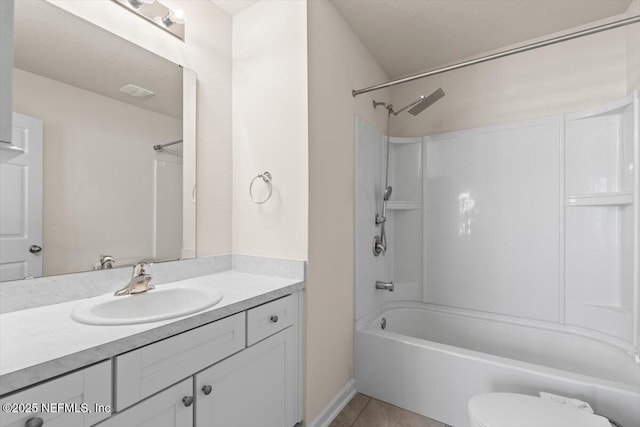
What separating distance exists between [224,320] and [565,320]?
7.42 ft

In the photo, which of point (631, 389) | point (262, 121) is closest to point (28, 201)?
point (262, 121)

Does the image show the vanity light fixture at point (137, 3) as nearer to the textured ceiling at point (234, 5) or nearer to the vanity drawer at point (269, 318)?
the textured ceiling at point (234, 5)

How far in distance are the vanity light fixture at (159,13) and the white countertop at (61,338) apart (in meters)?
1.35

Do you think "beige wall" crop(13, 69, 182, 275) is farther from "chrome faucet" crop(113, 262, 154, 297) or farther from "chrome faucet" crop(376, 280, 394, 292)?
"chrome faucet" crop(376, 280, 394, 292)

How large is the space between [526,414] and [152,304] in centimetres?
161

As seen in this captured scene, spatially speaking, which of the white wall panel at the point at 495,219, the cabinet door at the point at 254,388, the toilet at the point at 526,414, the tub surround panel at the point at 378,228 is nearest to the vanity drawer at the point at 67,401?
the cabinet door at the point at 254,388

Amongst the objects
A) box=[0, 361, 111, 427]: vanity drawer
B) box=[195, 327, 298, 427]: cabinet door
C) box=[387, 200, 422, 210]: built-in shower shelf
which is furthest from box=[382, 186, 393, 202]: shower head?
box=[0, 361, 111, 427]: vanity drawer

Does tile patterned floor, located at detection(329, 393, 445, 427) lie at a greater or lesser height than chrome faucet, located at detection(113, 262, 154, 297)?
lesser

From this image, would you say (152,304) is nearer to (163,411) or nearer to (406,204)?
(163,411)

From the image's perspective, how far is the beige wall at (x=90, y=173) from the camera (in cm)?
111

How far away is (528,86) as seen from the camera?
224cm

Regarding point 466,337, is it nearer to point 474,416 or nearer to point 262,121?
point 474,416

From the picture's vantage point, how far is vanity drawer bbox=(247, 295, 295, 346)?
1213 mm

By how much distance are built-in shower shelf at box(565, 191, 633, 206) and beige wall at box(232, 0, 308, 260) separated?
186 centimetres
